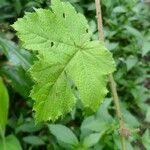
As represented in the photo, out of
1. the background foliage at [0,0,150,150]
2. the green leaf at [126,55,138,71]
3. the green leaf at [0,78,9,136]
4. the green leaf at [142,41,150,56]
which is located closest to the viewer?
the green leaf at [0,78,9,136]

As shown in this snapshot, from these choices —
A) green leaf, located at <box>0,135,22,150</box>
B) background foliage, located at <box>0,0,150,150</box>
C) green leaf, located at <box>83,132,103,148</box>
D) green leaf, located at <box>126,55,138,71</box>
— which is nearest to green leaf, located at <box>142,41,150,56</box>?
background foliage, located at <box>0,0,150,150</box>

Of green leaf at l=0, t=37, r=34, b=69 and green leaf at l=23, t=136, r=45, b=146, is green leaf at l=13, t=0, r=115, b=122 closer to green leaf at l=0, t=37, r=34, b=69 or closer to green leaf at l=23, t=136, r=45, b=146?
green leaf at l=0, t=37, r=34, b=69

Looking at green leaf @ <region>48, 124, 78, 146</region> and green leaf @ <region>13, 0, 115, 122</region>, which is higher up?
green leaf @ <region>13, 0, 115, 122</region>

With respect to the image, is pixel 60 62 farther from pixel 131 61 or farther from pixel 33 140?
pixel 131 61

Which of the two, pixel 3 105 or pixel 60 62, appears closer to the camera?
pixel 60 62

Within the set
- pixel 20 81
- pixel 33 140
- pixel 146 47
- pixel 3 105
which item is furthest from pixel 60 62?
pixel 146 47

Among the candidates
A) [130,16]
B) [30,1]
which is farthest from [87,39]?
[130,16]

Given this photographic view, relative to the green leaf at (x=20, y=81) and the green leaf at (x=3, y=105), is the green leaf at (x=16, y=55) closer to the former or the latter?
the green leaf at (x=20, y=81)
